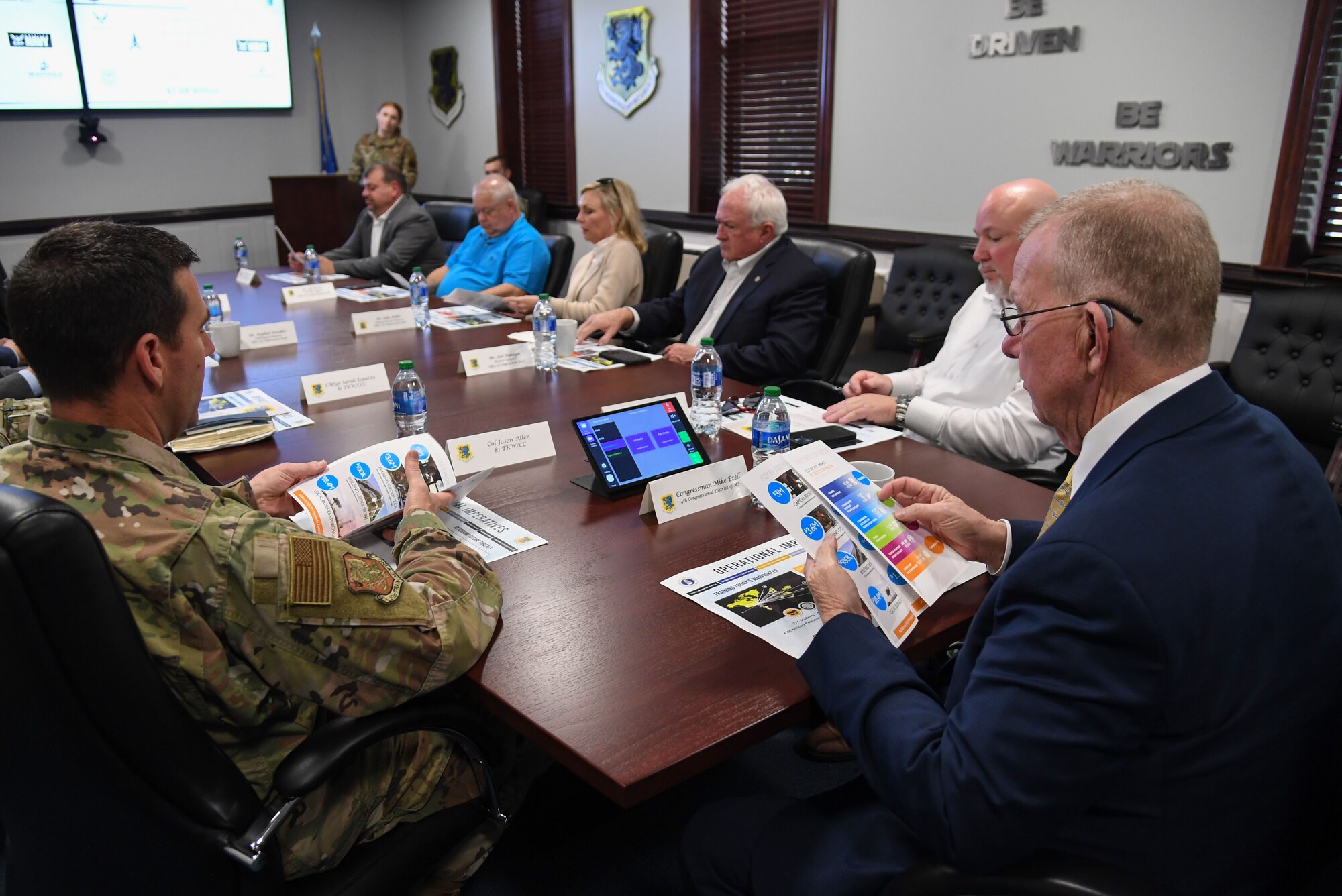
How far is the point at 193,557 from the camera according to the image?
3.24ft

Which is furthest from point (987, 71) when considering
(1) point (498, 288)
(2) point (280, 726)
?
(2) point (280, 726)

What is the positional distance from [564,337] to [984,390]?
1.36 m

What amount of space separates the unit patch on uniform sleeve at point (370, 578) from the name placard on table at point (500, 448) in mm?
760

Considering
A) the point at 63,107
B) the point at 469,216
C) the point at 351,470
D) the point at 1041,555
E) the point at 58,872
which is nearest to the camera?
the point at 1041,555

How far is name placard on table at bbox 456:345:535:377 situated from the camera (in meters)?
2.75

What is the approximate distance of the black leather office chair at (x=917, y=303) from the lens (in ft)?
13.2

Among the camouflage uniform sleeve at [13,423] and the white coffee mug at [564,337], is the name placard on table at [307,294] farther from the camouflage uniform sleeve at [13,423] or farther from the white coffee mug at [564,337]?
the camouflage uniform sleeve at [13,423]

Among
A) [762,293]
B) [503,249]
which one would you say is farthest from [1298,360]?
[503,249]

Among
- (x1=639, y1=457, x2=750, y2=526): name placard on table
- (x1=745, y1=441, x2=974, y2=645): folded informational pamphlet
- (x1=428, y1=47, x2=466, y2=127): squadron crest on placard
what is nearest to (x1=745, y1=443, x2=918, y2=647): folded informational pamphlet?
(x1=745, y1=441, x2=974, y2=645): folded informational pamphlet

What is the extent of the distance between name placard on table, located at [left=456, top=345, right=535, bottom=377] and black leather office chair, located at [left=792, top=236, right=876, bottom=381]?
42.0 inches

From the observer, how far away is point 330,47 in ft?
25.9

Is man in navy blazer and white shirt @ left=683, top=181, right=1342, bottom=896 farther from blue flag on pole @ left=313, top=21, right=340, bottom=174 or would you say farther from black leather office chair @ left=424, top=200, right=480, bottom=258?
blue flag on pole @ left=313, top=21, right=340, bottom=174

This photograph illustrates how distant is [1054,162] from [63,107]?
687 centimetres

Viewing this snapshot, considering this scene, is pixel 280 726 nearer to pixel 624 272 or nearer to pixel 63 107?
pixel 624 272
